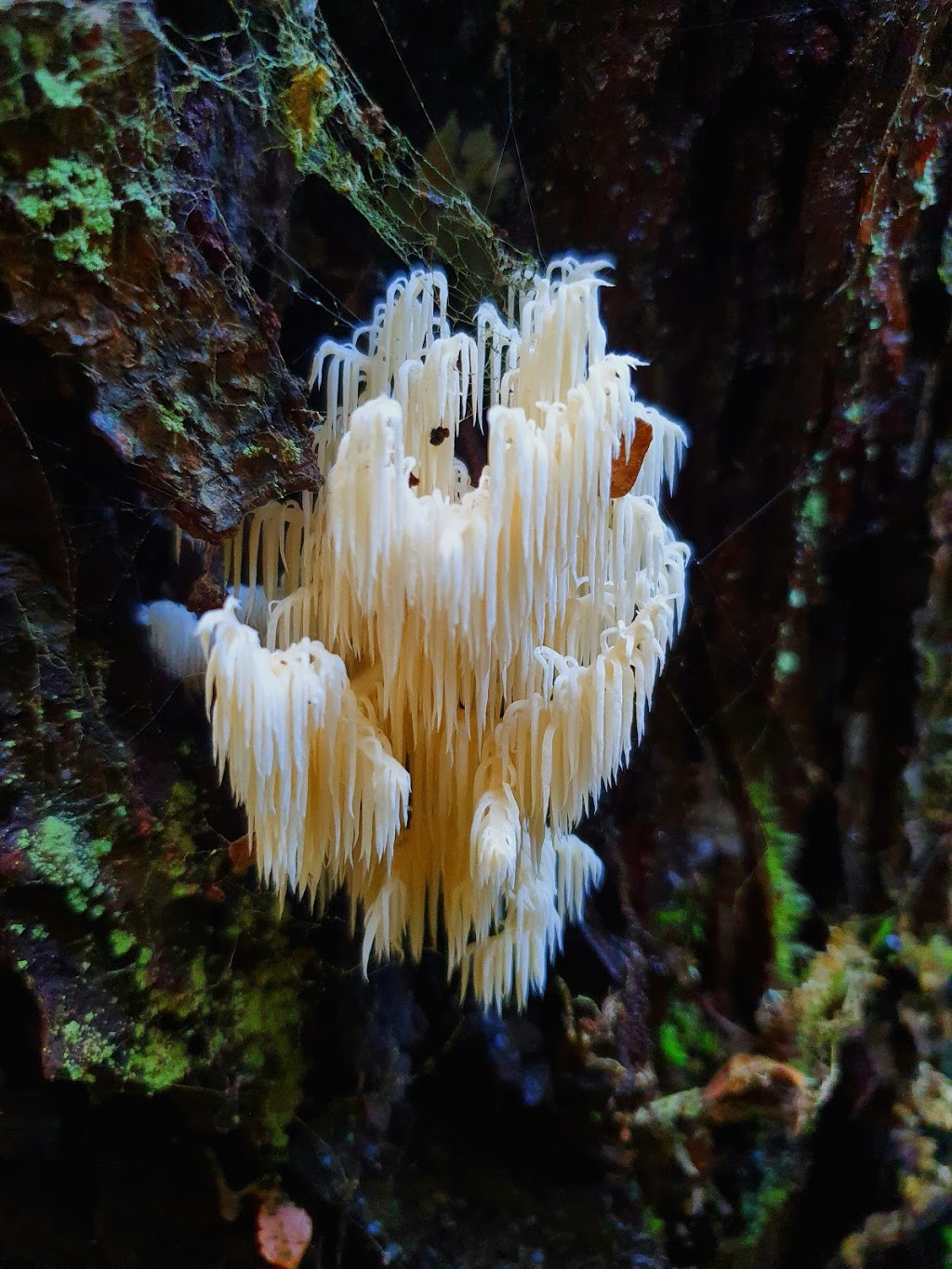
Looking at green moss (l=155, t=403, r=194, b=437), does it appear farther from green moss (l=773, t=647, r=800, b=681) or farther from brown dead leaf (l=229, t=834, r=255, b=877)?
green moss (l=773, t=647, r=800, b=681)

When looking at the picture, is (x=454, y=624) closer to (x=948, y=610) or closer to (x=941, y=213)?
(x=948, y=610)

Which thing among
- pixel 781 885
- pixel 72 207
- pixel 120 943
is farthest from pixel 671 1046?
pixel 72 207

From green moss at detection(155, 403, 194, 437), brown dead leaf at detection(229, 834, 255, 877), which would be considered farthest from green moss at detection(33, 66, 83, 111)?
brown dead leaf at detection(229, 834, 255, 877)

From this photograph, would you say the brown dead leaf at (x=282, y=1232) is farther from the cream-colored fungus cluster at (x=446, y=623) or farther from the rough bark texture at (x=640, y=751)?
the cream-colored fungus cluster at (x=446, y=623)

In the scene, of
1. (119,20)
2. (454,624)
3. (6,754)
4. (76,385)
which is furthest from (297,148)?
(6,754)

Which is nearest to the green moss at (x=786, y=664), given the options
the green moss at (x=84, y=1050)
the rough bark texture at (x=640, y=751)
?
the rough bark texture at (x=640, y=751)
